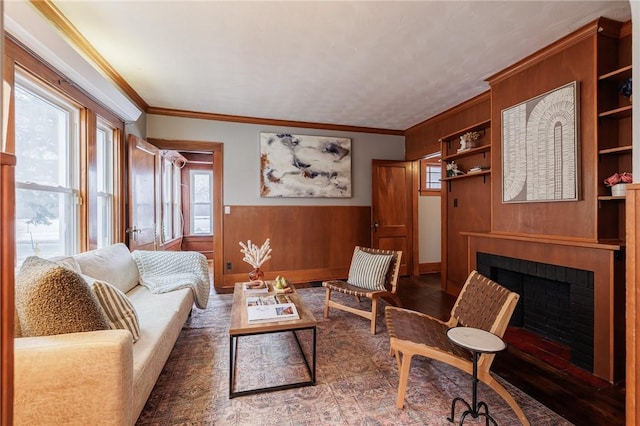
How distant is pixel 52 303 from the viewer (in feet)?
3.99

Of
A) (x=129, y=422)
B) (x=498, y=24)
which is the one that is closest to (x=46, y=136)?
(x=129, y=422)

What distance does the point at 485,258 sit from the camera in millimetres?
3000

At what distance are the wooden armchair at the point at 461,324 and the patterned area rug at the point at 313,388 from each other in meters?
0.16

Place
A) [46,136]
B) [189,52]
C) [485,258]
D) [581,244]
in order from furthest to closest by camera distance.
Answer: [485,258] < [189,52] < [46,136] < [581,244]

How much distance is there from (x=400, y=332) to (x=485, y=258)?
1734mm

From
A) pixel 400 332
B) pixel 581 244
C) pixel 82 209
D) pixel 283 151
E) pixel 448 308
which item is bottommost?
pixel 448 308

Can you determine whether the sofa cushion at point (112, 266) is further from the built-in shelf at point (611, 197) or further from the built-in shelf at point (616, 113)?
the built-in shelf at point (616, 113)

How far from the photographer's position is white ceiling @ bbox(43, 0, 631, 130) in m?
1.96

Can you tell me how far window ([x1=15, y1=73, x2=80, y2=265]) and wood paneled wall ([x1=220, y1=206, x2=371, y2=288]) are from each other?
204 cm

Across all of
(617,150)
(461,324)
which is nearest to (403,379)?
(461,324)

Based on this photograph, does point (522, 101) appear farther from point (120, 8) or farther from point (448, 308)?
point (120, 8)

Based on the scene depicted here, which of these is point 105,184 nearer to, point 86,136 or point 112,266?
point 86,136

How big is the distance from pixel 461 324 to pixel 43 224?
3213 millimetres

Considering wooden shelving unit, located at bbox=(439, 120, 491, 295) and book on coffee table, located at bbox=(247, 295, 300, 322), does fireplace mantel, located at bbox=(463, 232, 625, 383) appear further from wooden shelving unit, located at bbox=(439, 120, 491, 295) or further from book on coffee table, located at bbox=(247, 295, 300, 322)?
book on coffee table, located at bbox=(247, 295, 300, 322)
